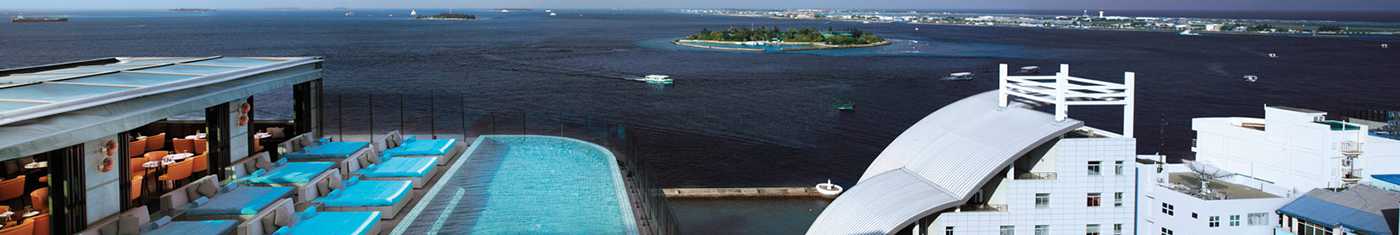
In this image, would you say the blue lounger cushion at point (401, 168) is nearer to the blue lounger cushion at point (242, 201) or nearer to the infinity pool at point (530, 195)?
the infinity pool at point (530, 195)

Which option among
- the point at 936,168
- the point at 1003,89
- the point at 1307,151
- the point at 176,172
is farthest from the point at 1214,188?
the point at 176,172

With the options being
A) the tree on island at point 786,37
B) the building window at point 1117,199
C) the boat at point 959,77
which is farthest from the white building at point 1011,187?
the tree on island at point 786,37

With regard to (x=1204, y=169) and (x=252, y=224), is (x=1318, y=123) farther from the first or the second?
(x=252, y=224)

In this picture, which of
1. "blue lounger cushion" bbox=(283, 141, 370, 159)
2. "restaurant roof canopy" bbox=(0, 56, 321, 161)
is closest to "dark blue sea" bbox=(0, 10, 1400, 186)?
"blue lounger cushion" bbox=(283, 141, 370, 159)

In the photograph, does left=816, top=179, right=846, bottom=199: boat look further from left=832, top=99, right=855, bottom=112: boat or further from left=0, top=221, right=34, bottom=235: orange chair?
left=0, top=221, right=34, bottom=235: orange chair

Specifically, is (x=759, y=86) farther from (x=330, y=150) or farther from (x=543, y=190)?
(x=543, y=190)
